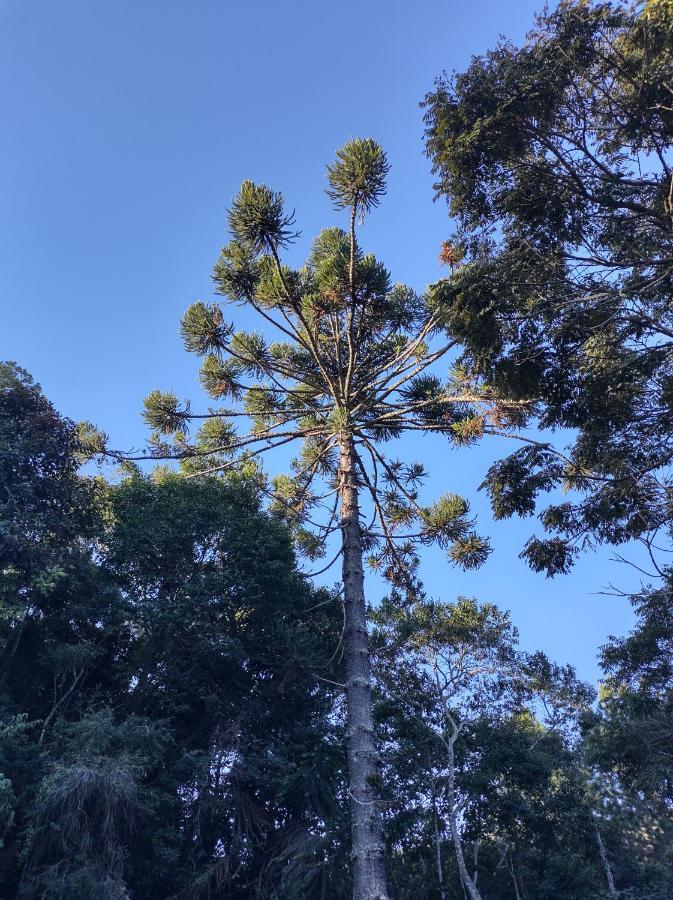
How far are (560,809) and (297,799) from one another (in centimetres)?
1191

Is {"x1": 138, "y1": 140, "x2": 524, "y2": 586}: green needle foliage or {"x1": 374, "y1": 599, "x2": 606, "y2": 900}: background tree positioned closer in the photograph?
{"x1": 138, "y1": 140, "x2": 524, "y2": 586}: green needle foliage

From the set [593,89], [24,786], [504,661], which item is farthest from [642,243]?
[504,661]

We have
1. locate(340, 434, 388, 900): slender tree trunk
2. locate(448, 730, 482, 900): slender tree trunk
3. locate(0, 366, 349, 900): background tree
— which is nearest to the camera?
locate(340, 434, 388, 900): slender tree trunk

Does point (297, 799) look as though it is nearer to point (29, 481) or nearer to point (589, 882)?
point (29, 481)

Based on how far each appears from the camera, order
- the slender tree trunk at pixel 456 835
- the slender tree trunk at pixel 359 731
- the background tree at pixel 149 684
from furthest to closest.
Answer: the slender tree trunk at pixel 456 835, the background tree at pixel 149 684, the slender tree trunk at pixel 359 731

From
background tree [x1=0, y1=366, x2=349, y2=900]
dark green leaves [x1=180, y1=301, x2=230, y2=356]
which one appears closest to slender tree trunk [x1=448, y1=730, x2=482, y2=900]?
background tree [x1=0, y1=366, x2=349, y2=900]

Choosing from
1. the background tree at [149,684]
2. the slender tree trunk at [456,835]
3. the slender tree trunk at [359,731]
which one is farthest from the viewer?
the slender tree trunk at [456,835]

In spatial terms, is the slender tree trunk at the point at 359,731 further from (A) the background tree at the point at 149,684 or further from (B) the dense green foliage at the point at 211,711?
(A) the background tree at the point at 149,684

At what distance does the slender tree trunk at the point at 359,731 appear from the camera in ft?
17.8

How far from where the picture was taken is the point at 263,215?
7922mm

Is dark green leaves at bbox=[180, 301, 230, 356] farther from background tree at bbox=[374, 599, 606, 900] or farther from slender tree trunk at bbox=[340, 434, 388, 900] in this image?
background tree at bbox=[374, 599, 606, 900]

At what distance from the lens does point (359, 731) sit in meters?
6.24

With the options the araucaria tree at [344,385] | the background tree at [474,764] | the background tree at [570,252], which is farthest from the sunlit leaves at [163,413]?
the background tree at [474,764]

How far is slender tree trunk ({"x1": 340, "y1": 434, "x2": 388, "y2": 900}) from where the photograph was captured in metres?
5.41
